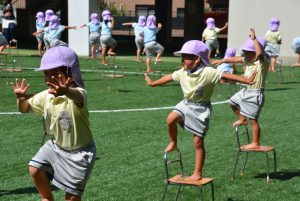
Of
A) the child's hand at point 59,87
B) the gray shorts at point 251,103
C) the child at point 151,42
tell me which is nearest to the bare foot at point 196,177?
the child's hand at point 59,87

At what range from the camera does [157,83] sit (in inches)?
297

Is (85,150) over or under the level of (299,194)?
over

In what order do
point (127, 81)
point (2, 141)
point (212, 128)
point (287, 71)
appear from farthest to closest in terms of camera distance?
1. point (287, 71)
2. point (127, 81)
3. point (212, 128)
4. point (2, 141)

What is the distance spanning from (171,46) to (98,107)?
26337 mm

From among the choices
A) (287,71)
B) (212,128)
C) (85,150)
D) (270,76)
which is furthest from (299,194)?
(287,71)

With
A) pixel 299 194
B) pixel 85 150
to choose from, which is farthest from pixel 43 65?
pixel 299 194

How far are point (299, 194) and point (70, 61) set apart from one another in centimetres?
363

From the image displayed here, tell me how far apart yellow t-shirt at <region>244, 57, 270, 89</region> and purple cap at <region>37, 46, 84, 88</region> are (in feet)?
13.1

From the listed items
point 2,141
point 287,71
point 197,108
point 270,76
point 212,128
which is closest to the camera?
point 197,108

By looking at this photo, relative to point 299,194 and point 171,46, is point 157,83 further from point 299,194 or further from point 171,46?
point 171,46

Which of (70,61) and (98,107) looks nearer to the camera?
(70,61)

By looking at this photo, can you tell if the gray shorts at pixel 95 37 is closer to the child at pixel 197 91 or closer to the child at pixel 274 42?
the child at pixel 274 42

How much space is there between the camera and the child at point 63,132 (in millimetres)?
5723

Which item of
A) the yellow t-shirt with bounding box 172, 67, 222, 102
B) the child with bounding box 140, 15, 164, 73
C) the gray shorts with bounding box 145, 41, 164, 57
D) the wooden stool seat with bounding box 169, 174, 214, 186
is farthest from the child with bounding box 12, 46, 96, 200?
the gray shorts with bounding box 145, 41, 164, 57
